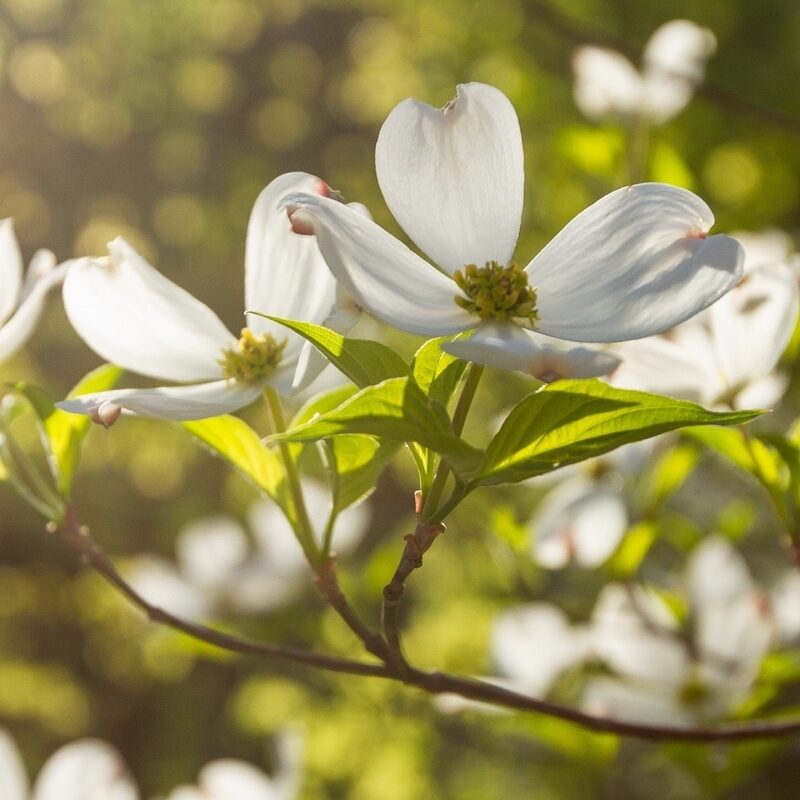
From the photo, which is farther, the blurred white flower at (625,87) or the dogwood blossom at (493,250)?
the blurred white flower at (625,87)

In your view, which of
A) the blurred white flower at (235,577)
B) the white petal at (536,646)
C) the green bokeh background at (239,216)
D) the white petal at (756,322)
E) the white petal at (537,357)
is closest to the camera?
the white petal at (537,357)

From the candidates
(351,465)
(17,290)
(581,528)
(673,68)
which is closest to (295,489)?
(351,465)

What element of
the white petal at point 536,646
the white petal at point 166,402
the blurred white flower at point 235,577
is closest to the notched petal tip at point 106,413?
the white petal at point 166,402

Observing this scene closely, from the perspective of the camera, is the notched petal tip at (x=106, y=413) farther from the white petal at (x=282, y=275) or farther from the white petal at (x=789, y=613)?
the white petal at (x=789, y=613)

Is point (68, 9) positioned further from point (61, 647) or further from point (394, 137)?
point (394, 137)

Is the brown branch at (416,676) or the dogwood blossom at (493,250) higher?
the dogwood blossom at (493,250)

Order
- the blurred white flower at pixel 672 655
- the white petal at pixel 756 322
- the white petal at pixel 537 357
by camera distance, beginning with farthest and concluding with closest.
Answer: the blurred white flower at pixel 672 655 → the white petal at pixel 756 322 → the white petal at pixel 537 357

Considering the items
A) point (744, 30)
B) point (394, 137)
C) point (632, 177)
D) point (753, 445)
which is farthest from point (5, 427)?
point (744, 30)
